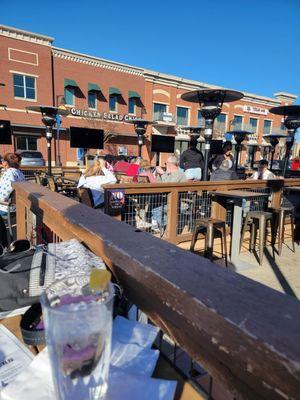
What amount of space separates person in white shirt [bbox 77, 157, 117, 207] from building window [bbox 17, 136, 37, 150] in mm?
19291

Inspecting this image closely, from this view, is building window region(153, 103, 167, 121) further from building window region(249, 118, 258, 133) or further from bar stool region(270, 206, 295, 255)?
bar stool region(270, 206, 295, 255)

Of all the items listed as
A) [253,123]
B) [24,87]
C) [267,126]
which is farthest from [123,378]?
[267,126]

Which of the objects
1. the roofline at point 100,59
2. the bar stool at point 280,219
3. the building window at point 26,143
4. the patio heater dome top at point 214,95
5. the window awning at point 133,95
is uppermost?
the roofline at point 100,59

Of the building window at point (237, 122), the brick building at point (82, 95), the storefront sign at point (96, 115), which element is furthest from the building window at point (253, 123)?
the storefront sign at point (96, 115)

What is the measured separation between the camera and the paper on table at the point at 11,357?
874 mm

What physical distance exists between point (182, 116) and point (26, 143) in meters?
16.0

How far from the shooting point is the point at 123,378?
0.82 m

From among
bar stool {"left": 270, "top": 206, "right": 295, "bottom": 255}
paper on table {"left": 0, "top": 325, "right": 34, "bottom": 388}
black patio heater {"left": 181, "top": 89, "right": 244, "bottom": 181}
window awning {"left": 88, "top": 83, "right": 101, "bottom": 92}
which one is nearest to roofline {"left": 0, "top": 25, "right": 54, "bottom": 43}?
window awning {"left": 88, "top": 83, "right": 101, "bottom": 92}

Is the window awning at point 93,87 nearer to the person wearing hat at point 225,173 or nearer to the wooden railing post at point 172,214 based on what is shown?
the person wearing hat at point 225,173

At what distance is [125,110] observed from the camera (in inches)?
1053

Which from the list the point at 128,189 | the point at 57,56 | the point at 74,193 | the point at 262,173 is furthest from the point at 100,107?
the point at 128,189

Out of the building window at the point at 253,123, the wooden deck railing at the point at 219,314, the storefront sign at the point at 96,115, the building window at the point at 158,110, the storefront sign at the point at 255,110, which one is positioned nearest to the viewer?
the wooden deck railing at the point at 219,314

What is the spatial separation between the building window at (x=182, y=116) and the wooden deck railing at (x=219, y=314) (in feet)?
98.2

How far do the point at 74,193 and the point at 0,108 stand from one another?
17.4 metres
